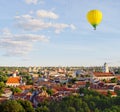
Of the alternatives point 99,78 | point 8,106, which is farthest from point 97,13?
point 99,78

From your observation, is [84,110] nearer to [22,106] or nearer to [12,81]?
[22,106]

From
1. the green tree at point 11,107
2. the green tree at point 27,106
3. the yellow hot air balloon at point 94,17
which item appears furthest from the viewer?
the green tree at point 27,106

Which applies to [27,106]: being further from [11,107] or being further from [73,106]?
[73,106]

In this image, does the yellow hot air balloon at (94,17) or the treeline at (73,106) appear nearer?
the yellow hot air balloon at (94,17)

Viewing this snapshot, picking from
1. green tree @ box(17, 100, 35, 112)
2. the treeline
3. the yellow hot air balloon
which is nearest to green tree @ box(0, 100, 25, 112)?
the treeline

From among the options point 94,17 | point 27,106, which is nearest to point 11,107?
point 27,106

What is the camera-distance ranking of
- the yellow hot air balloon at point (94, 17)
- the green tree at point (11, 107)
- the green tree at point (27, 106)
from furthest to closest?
the green tree at point (27, 106)
the green tree at point (11, 107)
the yellow hot air balloon at point (94, 17)

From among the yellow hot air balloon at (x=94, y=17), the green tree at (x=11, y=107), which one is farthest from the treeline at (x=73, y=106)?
the yellow hot air balloon at (x=94, y=17)

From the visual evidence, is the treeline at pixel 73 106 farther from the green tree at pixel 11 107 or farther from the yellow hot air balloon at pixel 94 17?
the yellow hot air balloon at pixel 94 17

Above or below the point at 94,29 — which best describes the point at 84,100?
below
